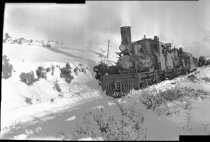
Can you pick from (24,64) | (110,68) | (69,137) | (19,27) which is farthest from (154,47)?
(19,27)

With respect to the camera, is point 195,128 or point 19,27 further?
point 19,27

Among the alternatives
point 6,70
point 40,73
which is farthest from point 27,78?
point 40,73

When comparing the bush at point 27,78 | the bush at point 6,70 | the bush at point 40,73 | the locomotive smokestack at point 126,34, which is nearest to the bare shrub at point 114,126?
the locomotive smokestack at point 126,34

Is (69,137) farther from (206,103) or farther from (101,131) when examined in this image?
(206,103)

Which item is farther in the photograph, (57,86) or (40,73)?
(40,73)

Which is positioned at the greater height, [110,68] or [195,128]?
[110,68]

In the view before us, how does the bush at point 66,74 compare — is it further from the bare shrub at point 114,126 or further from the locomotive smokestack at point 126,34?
the bare shrub at point 114,126

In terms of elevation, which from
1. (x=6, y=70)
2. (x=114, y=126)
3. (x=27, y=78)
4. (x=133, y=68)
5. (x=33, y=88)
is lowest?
(x=114, y=126)

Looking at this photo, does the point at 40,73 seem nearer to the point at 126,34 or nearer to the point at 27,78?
the point at 27,78

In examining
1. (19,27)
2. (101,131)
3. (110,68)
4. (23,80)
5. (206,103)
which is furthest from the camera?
(19,27)
